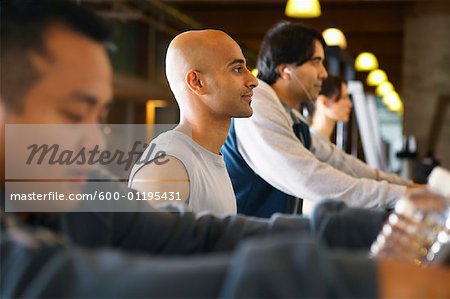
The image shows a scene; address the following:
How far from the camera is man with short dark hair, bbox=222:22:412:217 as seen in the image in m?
3.06

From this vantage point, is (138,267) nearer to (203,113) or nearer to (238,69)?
(203,113)

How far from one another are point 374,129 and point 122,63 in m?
8.13

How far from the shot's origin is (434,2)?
14.6 meters

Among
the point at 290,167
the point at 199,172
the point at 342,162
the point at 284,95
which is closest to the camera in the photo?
the point at 199,172

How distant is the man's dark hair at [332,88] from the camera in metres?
5.47

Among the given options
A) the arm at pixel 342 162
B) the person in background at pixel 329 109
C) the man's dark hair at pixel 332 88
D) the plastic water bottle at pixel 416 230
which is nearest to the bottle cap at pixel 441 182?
the plastic water bottle at pixel 416 230

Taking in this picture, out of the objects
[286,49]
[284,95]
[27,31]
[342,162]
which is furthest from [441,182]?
[342,162]

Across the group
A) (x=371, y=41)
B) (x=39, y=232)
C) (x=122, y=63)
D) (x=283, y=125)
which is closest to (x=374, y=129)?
(x=283, y=125)

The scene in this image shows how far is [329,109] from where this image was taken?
17.5 feet

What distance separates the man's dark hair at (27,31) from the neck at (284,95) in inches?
95.2

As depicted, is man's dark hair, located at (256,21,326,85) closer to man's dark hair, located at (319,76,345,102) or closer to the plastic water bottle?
man's dark hair, located at (319,76,345,102)

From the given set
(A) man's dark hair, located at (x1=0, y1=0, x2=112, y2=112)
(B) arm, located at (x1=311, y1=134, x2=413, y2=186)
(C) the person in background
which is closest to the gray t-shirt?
(A) man's dark hair, located at (x1=0, y1=0, x2=112, y2=112)

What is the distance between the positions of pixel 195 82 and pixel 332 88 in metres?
2.98

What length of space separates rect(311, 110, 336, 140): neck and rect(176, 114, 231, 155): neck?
8.49 ft
